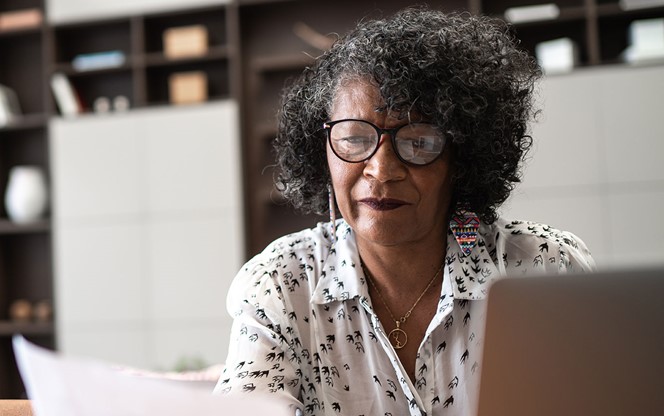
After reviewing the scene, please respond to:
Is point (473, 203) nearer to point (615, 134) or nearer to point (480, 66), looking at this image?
point (480, 66)

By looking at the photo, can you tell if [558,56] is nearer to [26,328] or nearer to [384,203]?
[384,203]

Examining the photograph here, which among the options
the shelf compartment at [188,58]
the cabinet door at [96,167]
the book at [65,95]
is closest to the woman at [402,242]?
the shelf compartment at [188,58]

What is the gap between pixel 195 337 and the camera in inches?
175

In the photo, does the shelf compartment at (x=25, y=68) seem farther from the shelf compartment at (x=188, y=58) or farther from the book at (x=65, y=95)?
the shelf compartment at (x=188, y=58)

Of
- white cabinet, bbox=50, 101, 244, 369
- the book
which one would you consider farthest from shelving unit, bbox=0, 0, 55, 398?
white cabinet, bbox=50, 101, 244, 369

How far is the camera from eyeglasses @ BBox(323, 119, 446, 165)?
4.48ft

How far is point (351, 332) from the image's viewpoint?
4.68ft

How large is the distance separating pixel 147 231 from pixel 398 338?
3.33 metres

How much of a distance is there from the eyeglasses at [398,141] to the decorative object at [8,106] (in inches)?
153

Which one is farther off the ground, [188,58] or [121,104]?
[188,58]

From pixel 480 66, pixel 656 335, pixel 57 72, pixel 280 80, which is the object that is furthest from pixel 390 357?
pixel 57 72

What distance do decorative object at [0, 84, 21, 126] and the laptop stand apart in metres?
4.52

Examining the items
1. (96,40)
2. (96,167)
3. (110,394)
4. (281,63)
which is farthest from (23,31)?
(110,394)

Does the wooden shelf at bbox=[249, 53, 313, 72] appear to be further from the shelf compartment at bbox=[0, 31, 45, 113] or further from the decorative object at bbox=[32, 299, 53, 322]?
the decorative object at bbox=[32, 299, 53, 322]
